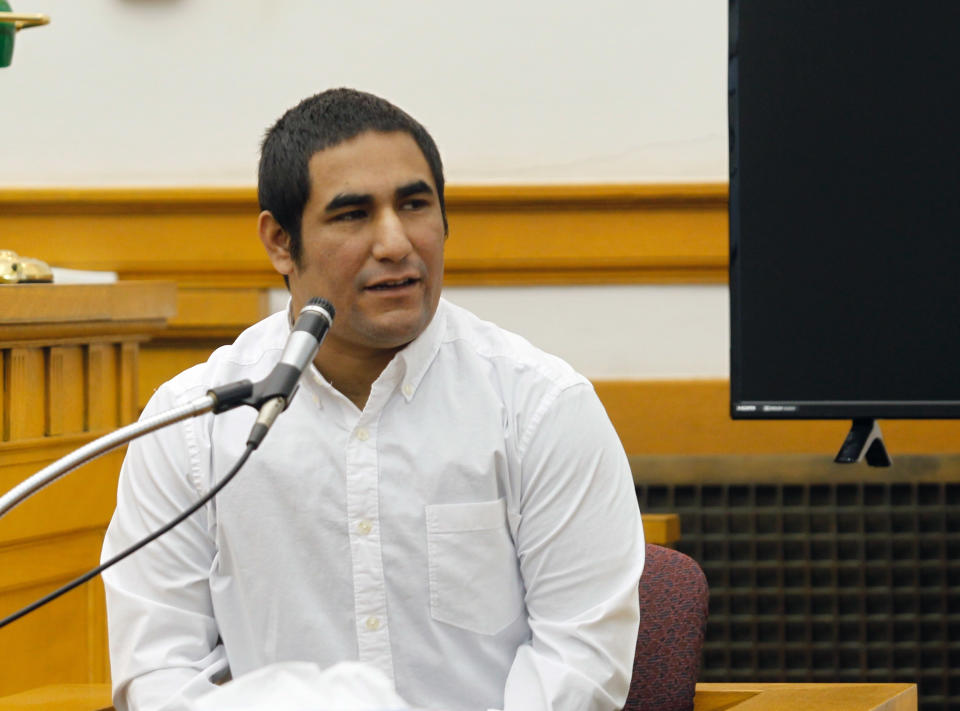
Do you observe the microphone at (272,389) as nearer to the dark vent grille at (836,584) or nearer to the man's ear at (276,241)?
the man's ear at (276,241)

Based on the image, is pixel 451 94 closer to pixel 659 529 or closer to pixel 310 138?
pixel 659 529

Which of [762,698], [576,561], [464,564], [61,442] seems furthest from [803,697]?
[61,442]

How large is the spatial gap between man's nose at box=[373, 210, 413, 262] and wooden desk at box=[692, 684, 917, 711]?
634 millimetres

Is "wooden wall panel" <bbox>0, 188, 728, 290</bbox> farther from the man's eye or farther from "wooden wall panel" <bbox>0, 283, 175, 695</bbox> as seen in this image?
the man's eye

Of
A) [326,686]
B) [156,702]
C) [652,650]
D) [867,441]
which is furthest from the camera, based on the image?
[867,441]

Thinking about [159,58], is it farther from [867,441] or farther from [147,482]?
[867,441]

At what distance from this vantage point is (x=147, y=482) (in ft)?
5.17

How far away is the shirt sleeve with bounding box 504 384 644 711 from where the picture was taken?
4.73 ft

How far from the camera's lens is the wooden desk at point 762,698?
4.99 feet

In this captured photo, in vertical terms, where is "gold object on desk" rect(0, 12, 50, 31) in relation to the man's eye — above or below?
above

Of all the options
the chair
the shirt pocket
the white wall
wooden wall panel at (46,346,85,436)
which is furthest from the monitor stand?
wooden wall panel at (46,346,85,436)

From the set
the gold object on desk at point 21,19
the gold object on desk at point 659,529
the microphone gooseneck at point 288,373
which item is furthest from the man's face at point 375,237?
the gold object on desk at point 659,529

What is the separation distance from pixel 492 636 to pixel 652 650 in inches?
8.3

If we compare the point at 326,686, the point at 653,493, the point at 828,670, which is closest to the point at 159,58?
the point at 653,493
